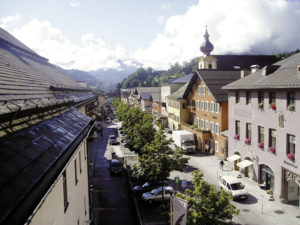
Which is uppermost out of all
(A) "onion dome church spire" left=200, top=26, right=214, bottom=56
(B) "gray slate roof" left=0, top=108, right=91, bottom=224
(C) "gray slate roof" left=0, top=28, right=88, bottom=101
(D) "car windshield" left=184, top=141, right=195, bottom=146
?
(A) "onion dome church spire" left=200, top=26, right=214, bottom=56

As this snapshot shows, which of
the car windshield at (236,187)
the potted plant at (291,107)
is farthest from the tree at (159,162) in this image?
the potted plant at (291,107)

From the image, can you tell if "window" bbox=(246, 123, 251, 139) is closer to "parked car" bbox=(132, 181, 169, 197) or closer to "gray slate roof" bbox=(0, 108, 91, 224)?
"parked car" bbox=(132, 181, 169, 197)

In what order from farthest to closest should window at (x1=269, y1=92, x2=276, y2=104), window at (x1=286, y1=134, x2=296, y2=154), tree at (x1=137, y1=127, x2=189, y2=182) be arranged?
window at (x1=269, y1=92, x2=276, y2=104)
window at (x1=286, y1=134, x2=296, y2=154)
tree at (x1=137, y1=127, x2=189, y2=182)

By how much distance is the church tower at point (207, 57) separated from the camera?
67319 millimetres

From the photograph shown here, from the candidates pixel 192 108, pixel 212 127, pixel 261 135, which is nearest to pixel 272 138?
pixel 261 135

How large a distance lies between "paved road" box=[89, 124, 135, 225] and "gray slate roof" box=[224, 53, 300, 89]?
1507 cm

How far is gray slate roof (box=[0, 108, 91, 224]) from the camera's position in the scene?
10.7ft

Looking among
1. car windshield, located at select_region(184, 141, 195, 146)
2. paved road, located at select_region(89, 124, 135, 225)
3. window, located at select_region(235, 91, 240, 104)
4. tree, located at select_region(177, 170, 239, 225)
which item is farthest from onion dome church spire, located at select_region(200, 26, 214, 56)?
tree, located at select_region(177, 170, 239, 225)

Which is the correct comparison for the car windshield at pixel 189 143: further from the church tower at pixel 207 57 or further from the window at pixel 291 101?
the church tower at pixel 207 57

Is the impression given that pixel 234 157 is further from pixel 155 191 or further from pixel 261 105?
pixel 155 191

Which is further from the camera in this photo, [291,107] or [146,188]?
[146,188]

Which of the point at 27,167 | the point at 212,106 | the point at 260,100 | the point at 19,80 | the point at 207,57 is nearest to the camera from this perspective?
the point at 27,167

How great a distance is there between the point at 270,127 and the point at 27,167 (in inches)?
840

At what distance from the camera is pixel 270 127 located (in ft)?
71.6
